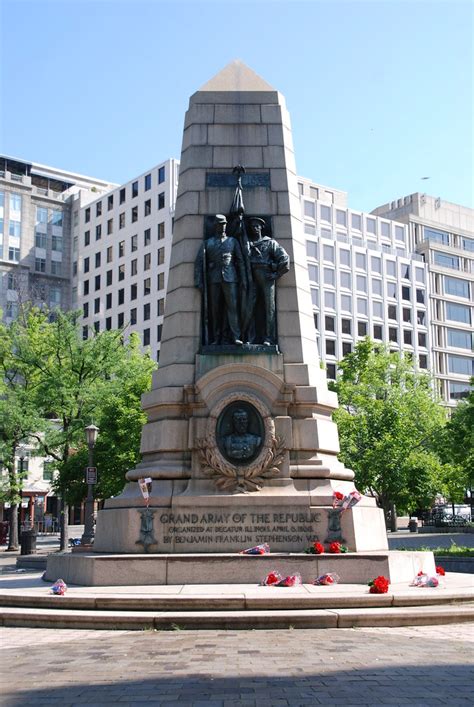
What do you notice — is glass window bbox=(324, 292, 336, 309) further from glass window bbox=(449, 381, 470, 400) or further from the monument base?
the monument base

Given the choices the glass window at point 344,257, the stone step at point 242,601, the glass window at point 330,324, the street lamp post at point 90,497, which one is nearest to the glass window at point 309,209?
the glass window at point 344,257

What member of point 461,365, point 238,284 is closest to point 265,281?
point 238,284

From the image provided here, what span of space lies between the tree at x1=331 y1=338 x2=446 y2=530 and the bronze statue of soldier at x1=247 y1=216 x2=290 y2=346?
1115 inches

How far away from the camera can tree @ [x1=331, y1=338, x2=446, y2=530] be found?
43.3 m

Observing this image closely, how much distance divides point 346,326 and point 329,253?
8.33 m

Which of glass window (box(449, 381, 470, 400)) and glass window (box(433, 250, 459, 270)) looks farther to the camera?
glass window (box(433, 250, 459, 270))

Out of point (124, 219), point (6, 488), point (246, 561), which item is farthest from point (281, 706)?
point (124, 219)

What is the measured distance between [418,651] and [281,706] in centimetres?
A: 288

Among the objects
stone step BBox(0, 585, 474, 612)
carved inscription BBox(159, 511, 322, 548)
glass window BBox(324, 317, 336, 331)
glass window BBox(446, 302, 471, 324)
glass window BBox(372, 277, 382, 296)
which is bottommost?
stone step BBox(0, 585, 474, 612)

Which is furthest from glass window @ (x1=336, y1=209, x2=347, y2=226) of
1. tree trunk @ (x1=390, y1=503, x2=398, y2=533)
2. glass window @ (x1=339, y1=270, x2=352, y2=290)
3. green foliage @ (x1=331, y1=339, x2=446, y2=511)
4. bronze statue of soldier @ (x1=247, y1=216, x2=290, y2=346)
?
bronze statue of soldier @ (x1=247, y1=216, x2=290, y2=346)

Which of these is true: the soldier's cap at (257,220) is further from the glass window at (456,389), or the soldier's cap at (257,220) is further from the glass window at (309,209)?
the glass window at (456,389)

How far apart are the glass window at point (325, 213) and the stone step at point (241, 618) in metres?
82.6

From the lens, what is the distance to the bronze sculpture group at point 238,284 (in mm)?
15719

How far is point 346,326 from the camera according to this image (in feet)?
290
